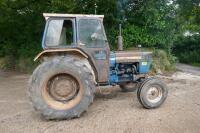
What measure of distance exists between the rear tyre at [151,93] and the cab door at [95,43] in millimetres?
876

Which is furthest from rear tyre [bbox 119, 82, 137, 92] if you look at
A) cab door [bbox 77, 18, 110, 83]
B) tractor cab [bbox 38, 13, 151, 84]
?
cab door [bbox 77, 18, 110, 83]

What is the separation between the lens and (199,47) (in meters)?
19.7

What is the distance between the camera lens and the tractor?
264 inches

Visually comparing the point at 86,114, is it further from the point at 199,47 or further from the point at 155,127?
the point at 199,47

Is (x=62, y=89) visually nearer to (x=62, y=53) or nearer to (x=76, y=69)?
(x=76, y=69)

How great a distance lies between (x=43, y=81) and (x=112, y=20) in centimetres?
731

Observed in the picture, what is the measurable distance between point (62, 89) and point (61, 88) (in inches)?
1.2

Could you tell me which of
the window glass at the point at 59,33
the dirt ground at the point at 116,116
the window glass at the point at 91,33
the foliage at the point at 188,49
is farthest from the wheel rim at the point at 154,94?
the foliage at the point at 188,49

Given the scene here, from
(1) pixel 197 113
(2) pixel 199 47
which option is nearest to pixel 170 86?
(1) pixel 197 113

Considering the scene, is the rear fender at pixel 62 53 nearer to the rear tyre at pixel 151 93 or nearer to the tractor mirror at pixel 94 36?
the tractor mirror at pixel 94 36

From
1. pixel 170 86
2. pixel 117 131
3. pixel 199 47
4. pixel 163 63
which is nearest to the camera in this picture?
pixel 117 131

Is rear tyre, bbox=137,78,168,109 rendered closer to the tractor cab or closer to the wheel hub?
the tractor cab

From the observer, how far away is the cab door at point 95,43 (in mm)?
7273

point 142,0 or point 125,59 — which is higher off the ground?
point 142,0
